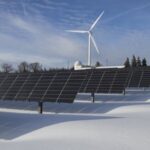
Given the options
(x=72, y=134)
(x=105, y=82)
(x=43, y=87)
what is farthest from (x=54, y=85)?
(x=72, y=134)

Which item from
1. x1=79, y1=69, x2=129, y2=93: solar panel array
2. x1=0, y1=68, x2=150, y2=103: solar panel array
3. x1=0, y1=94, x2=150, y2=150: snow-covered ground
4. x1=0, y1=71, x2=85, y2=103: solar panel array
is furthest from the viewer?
x1=79, y1=69, x2=129, y2=93: solar panel array

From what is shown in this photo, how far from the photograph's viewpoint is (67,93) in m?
20.8

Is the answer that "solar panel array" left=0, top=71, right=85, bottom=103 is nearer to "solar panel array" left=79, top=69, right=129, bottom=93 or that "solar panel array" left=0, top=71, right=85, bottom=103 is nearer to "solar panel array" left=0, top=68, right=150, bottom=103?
"solar panel array" left=0, top=68, right=150, bottom=103

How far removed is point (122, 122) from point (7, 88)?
12.3 metres

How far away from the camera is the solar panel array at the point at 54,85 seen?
21.0 meters

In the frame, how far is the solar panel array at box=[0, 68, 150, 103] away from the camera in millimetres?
21031

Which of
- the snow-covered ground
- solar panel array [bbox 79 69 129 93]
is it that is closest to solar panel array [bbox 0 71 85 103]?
the snow-covered ground

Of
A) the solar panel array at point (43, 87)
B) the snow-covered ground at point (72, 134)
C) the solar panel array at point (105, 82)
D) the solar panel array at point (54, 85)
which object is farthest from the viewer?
the solar panel array at point (105, 82)

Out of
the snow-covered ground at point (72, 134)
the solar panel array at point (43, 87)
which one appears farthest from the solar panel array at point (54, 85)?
the snow-covered ground at point (72, 134)

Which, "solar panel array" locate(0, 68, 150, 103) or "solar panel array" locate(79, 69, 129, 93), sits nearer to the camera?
"solar panel array" locate(0, 68, 150, 103)

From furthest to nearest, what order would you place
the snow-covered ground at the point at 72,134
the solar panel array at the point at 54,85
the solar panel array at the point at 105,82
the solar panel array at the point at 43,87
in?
the solar panel array at the point at 105,82 → the solar panel array at the point at 54,85 → the solar panel array at the point at 43,87 → the snow-covered ground at the point at 72,134

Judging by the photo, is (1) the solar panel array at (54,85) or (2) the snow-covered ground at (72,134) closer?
(2) the snow-covered ground at (72,134)

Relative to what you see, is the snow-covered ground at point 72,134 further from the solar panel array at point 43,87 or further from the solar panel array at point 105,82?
the solar panel array at point 105,82

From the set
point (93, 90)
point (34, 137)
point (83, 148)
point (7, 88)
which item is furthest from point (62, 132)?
point (93, 90)
